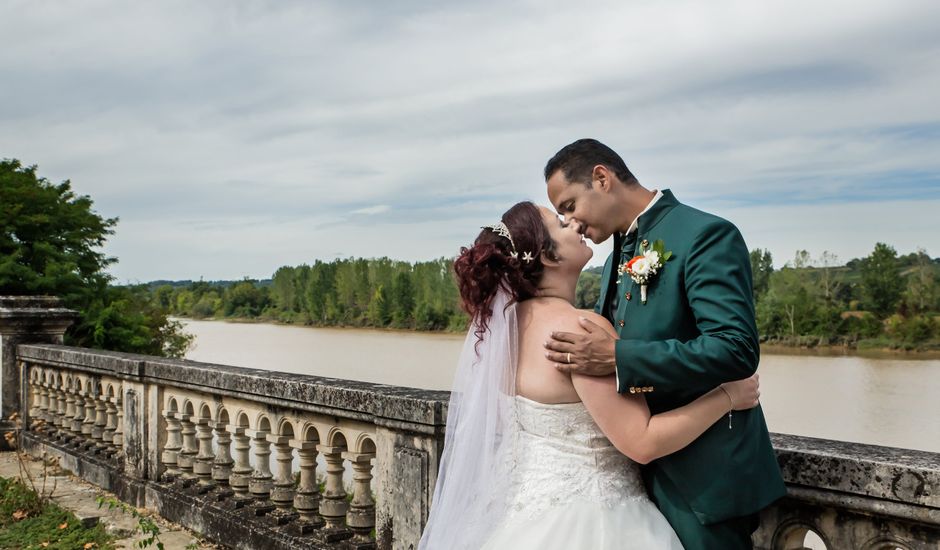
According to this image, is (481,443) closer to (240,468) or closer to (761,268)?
(240,468)

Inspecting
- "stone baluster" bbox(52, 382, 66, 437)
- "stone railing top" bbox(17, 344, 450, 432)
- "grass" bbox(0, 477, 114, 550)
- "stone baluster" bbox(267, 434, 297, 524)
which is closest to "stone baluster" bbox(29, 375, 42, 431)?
"stone baluster" bbox(52, 382, 66, 437)

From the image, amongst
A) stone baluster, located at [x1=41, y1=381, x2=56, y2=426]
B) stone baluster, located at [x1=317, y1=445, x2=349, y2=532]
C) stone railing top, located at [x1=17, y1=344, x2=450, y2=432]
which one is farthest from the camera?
stone baluster, located at [x1=41, y1=381, x2=56, y2=426]

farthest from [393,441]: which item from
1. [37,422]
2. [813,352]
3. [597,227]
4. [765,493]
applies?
[813,352]

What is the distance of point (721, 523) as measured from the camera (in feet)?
7.13

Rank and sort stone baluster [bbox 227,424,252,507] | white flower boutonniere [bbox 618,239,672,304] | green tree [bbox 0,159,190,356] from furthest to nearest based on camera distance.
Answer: green tree [bbox 0,159,190,356], stone baluster [bbox 227,424,252,507], white flower boutonniere [bbox 618,239,672,304]

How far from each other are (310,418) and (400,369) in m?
28.2

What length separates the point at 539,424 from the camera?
2.39 m

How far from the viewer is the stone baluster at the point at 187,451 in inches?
211

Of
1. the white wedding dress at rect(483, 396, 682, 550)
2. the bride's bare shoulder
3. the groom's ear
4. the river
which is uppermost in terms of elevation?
the groom's ear

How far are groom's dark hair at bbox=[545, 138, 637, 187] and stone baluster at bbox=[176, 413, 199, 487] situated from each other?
378 cm

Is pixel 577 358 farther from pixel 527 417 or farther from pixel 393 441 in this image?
pixel 393 441

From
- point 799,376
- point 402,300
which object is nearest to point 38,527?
point 799,376

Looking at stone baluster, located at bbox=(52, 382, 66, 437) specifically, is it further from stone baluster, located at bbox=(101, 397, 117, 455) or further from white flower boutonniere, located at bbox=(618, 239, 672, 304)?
white flower boutonniere, located at bbox=(618, 239, 672, 304)

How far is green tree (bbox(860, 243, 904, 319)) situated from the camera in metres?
35.8
